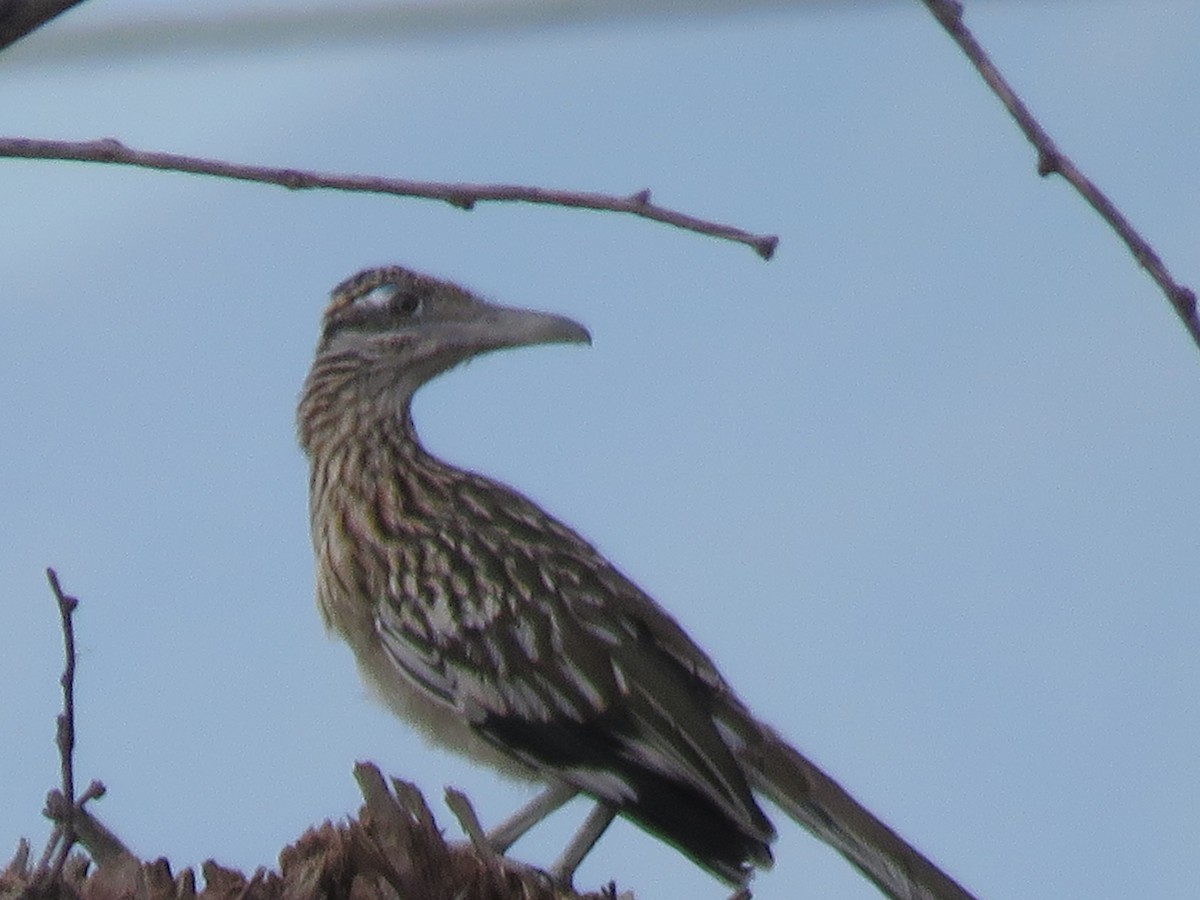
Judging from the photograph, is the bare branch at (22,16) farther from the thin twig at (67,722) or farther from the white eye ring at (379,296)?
the white eye ring at (379,296)

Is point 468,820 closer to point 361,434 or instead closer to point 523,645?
point 523,645

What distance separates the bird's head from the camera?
268 inches

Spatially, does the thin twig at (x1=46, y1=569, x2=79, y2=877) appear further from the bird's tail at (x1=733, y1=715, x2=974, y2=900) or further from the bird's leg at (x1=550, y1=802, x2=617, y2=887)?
the bird's tail at (x1=733, y1=715, x2=974, y2=900)

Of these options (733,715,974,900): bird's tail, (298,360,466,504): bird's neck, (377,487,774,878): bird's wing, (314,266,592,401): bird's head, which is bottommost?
(733,715,974,900): bird's tail

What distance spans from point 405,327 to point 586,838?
8.07ft

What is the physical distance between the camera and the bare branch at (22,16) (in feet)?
8.15

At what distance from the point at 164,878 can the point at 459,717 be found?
6.32 feet

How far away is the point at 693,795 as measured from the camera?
520 cm

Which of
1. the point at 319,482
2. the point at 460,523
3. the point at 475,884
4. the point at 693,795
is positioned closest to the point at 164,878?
the point at 475,884

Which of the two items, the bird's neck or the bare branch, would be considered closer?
the bare branch

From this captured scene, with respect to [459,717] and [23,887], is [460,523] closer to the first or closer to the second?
[459,717]

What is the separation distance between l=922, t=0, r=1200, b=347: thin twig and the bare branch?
1077mm

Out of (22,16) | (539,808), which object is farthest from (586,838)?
(22,16)

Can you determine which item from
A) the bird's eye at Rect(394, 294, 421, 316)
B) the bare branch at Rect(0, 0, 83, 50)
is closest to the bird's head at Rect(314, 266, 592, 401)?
the bird's eye at Rect(394, 294, 421, 316)
